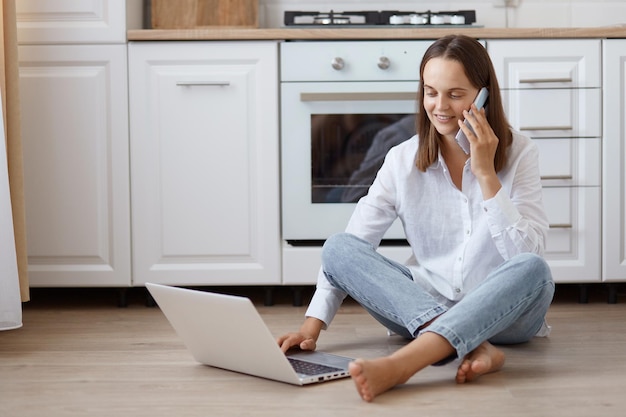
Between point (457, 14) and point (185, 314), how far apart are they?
1.66 meters

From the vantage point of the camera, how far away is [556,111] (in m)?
2.94

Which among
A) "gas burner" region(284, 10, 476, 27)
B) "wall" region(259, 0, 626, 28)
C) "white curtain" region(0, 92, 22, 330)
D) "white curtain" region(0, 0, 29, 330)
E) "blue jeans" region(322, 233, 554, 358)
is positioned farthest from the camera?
"wall" region(259, 0, 626, 28)

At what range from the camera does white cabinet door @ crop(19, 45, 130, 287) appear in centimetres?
293

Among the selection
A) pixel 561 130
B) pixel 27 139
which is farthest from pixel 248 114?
pixel 561 130

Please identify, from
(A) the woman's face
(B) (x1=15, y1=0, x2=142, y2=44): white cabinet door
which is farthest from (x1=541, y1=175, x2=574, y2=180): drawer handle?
(B) (x1=15, y1=0, x2=142, y2=44): white cabinet door

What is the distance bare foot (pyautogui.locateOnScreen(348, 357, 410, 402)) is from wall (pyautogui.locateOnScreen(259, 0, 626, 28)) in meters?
1.99

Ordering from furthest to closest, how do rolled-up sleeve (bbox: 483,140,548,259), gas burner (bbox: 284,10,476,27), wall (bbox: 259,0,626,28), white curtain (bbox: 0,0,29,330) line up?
wall (bbox: 259,0,626,28) < gas burner (bbox: 284,10,476,27) < white curtain (bbox: 0,0,29,330) < rolled-up sleeve (bbox: 483,140,548,259)

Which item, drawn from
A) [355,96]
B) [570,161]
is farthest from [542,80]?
[355,96]

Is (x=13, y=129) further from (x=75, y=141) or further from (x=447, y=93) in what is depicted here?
(x=447, y=93)

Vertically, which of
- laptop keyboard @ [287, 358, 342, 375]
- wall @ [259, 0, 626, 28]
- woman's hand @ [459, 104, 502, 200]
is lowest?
laptop keyboard @ [287, 358, 342, 375]

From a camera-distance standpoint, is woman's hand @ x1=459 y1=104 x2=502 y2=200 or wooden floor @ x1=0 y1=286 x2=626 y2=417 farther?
woman's hand @ x1=459 y1=104 x2=502 y2=200

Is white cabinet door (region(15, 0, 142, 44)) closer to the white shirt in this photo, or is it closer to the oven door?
the oven door

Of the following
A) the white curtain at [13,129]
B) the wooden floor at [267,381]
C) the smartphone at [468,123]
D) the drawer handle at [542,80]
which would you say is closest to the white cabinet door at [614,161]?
the drawer handle at [542,80]

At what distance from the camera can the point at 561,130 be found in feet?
9.67
